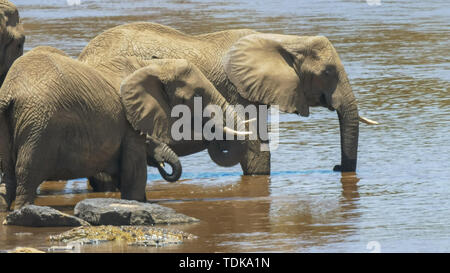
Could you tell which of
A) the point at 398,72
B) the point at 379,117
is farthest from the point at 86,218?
the point at 398,72

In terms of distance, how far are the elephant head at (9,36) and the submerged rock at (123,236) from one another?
3.91 m

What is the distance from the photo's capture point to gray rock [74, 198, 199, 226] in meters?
12.1

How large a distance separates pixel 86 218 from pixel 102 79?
1581mm

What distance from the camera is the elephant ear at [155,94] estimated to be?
13.3m

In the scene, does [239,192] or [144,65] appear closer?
[144,65]

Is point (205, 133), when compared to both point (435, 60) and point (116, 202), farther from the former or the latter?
point (435, 60)

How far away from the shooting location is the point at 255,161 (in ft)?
52.9

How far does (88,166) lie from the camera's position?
13109 millimetres

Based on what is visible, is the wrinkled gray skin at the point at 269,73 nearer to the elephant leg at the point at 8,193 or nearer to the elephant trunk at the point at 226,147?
the elephant trunk at the point at 226,147

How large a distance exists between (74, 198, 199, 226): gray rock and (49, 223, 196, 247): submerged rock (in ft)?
1.41

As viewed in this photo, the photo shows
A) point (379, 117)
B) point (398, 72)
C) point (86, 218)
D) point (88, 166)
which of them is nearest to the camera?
point (86, 218)

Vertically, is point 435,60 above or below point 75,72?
below

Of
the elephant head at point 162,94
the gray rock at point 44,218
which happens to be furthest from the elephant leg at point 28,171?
the elephant head at point 162,94

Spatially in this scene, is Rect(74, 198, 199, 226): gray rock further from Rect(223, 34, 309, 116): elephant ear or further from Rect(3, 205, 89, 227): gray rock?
Rect(223, 34, 309, 116): elephant ear
